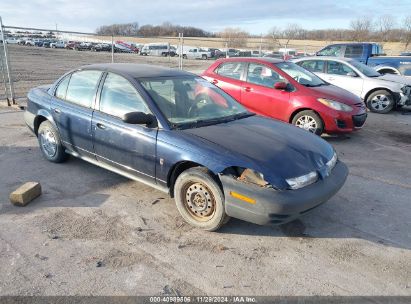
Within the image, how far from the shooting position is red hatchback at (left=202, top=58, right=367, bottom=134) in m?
6.80

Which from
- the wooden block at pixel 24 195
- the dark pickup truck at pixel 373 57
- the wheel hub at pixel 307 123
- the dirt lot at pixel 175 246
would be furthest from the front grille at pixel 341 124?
the dark pickup truck at pixel 373 57

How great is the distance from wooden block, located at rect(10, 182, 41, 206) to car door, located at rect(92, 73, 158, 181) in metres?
0.83

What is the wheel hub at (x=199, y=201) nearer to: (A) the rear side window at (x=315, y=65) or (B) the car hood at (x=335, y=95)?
(B) the car hood at (x=335, y=95)

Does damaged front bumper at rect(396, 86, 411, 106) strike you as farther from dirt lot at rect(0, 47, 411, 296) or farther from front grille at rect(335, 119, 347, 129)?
dirt lot at rect(0, 47, 411, 296)

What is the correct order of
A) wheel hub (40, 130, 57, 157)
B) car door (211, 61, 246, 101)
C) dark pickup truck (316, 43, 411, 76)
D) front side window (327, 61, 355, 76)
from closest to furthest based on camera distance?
1. wheel hub (40, 130, 57, 157)
2. car door (211, 61, 246, 101)
3. front side window (327, 61, 355, 76)
4. dark pickup truck (316, 43, 411, 76)

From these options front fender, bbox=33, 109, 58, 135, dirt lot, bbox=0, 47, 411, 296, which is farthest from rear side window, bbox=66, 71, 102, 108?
dirt lot, bbox=0, 47, 411, 296

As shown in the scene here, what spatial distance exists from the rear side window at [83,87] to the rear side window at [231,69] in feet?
12.3

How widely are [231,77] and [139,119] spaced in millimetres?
4482

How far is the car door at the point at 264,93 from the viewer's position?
710 centimetres

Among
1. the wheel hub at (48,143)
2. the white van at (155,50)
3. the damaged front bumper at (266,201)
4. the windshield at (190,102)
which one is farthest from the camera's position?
the white van at (155,50)

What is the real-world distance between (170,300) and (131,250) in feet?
2.54

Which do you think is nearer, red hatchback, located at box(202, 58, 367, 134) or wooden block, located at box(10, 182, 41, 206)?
wooden block, located at box(10, 182, 41, 206)

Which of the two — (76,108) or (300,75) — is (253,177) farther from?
(300,75)

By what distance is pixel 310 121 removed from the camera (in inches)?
273
